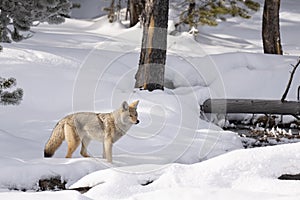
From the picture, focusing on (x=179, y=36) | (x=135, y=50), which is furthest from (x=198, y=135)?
(x=179, y=36)

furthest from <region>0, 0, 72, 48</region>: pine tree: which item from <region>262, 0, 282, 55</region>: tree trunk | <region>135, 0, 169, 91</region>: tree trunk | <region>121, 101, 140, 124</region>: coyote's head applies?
<region>262, 0, 282, 55</region>: tree trunk

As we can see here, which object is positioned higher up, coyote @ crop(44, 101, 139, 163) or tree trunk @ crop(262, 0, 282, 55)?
tree trunk @ crop(262, 0, 282, 55)

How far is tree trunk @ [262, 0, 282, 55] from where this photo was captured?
14.2 meters

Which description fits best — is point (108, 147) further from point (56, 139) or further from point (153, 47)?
point (153, 47)

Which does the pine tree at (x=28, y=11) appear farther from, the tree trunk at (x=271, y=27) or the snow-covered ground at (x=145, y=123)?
the tree trunk at (x=271, y=27)

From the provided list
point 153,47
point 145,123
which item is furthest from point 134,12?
point 145,123

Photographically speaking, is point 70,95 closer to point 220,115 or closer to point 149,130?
point 149,130

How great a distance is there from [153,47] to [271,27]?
4.47 metres

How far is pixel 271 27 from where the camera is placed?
14320 mm

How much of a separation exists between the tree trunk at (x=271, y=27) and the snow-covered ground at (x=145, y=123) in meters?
1.04

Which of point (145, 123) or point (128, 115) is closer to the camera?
point (128, 115)

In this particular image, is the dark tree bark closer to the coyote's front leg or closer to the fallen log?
the fallen log

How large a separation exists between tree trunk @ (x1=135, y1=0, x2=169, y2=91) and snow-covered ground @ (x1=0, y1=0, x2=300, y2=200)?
35 centimetres

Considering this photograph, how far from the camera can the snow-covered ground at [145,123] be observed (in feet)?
14.5
